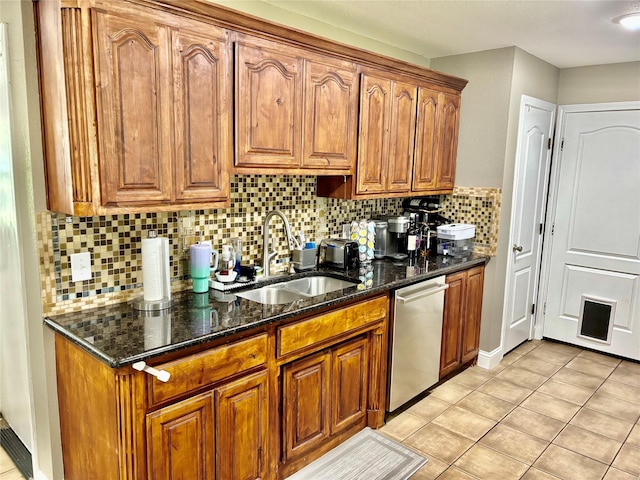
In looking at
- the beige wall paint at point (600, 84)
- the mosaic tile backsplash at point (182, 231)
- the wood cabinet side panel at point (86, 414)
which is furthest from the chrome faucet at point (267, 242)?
the beige wall paint at point (600, 84)

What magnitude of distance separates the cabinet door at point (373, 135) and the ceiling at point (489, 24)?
1.32 ft

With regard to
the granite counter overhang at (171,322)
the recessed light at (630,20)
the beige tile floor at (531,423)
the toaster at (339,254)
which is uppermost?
the recessed light at (630,20)

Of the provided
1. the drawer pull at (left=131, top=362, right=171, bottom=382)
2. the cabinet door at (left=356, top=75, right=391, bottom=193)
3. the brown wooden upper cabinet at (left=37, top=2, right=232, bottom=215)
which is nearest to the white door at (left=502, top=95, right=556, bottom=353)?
the cabinet door at (left=356, top=75, right=391, bottom=193)

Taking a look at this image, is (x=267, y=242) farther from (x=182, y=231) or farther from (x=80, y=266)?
(x=80, y=266)

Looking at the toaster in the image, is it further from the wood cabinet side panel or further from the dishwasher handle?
the wood cabinet side panel

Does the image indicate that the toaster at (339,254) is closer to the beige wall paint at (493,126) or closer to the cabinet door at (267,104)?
the cabinet door at (267,104)

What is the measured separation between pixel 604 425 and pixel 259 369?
7.83 ft

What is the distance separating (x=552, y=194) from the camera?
4281 mm

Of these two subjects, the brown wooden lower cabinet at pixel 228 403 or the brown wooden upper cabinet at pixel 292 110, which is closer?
the brown wooden lower cabinet at pixel 228 403

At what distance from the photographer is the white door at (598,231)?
391cm

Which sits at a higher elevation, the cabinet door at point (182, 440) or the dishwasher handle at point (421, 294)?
the dishwasher handle at point (421, 294)

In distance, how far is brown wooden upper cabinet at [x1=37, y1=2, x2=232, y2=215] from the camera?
5.76 ft

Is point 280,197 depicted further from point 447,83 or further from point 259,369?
point 447,83

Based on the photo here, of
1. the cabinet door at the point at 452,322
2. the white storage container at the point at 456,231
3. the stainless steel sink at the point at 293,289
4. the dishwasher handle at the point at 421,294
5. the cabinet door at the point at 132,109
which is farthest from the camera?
the white storage container at the point at 456,231
